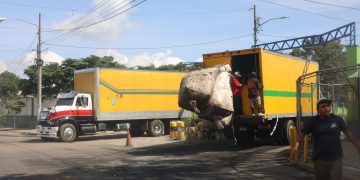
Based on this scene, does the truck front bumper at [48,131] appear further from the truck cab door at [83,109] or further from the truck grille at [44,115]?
the truck cab door at [83,109]

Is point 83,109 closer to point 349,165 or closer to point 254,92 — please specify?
point 254,92

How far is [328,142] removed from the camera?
679 cm

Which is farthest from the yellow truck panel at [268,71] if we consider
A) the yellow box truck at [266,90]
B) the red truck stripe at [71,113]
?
the red truck stripe at [71,113]

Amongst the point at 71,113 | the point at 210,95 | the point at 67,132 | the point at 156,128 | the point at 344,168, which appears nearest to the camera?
the point at 344,168

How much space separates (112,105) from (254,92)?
11.7 meters

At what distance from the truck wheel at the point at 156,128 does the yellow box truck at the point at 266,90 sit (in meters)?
10.1

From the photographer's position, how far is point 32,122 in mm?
43500

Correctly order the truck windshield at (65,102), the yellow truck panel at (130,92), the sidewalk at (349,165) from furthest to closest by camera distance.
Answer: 1. the yellow truck panel at (130,92)
2. the truck windshield at (65,102)
3. the sidewalk at (349,165)

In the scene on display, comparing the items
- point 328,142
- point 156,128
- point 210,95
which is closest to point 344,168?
point 210,95

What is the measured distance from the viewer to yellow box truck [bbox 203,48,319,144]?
1703 centimetres

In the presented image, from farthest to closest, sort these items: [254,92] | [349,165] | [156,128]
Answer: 1. [156,128]
2. [254,92]
3. [349,165]

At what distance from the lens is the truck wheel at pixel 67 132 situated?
82.2 feet

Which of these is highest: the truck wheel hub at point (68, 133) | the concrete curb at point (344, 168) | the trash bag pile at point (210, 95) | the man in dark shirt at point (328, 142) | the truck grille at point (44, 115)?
the trash bag pile at point (210, 95)

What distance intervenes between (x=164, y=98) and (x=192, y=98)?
13.7m
